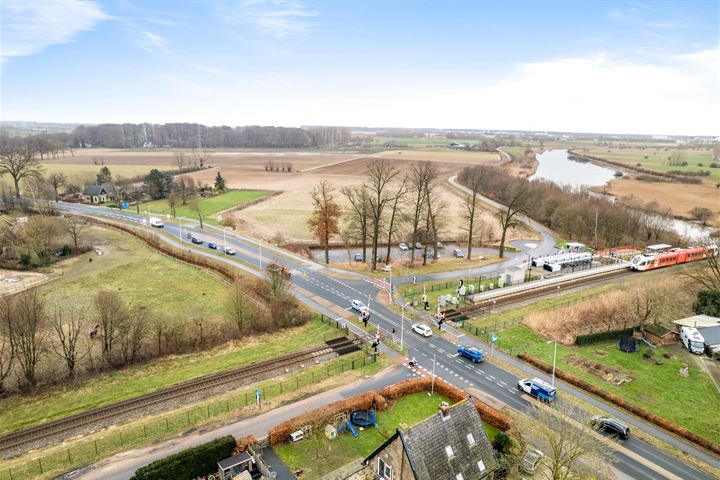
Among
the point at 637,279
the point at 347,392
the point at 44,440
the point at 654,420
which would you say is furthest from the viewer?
the point at 637,279

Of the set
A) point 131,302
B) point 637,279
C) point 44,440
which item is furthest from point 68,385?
point 637,279

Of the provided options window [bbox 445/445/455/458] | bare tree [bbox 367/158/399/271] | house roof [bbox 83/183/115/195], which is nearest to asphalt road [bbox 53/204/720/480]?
bare tree [bbox 367/158/399/271]

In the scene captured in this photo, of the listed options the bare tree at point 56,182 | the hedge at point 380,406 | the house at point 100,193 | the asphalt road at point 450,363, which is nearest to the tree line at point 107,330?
the asphalt road at point 450,363

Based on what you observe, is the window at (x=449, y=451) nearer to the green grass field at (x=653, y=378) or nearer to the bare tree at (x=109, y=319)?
the green grass field at (x=653, y=378)

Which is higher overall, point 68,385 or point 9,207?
point 9,207

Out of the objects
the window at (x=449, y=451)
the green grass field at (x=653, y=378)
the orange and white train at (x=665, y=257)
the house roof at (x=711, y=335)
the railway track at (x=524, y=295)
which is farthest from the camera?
the orange and white train at (x=665, y=257)

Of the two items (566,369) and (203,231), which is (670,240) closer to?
(566,369)

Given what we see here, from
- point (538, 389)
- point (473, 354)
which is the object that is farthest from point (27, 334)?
point (538, 389)
